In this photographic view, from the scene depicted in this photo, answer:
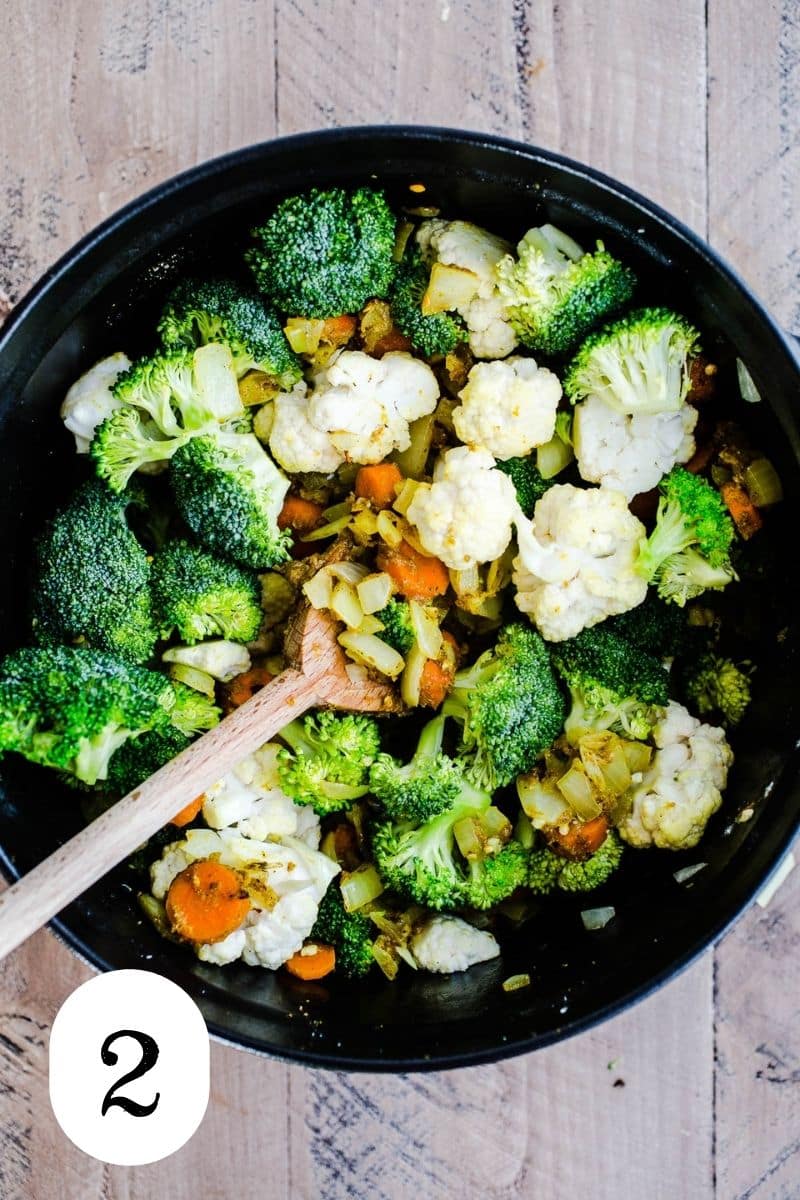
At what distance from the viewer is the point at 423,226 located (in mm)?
2035

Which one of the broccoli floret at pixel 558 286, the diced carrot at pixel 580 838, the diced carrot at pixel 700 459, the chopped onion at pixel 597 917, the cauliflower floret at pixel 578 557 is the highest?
the broccoli floret at pixel 558 286

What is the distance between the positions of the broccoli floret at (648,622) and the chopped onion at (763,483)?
0.87ft

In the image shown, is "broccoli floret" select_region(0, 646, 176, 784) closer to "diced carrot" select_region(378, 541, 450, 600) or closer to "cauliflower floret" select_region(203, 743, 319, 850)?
"cauliflower floret" select_region(203, 743, 319, 850)

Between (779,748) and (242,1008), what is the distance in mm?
1105

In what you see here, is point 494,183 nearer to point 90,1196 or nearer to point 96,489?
point 96,489

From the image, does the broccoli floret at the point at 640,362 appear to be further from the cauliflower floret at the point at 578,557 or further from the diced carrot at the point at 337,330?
the diced carrot at the point at 337,330

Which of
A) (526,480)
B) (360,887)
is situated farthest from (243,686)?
(526,480)

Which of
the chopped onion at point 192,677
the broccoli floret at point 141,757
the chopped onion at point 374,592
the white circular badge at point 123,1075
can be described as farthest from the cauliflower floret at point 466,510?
the white circular badge at point 123,1075

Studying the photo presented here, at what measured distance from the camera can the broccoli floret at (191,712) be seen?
2.06 metres

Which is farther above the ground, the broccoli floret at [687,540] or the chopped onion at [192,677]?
the broccoli floret at [687,540]

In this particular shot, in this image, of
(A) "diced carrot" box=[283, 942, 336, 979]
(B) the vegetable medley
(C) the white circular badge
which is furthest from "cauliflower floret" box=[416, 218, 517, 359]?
(C) the white circular badge

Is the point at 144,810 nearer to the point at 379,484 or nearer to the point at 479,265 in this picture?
the point at 379,484

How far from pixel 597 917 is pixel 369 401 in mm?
1101

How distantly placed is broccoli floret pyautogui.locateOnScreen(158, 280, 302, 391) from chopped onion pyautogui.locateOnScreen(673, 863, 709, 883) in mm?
1231
